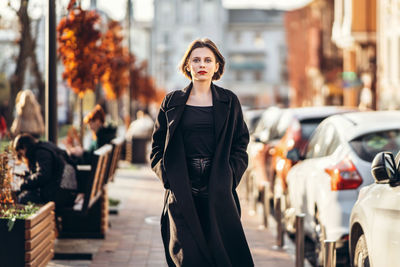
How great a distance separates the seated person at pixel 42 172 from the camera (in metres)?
8.25

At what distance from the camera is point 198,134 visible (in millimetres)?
5801

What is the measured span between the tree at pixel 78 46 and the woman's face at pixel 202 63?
7.79 metres

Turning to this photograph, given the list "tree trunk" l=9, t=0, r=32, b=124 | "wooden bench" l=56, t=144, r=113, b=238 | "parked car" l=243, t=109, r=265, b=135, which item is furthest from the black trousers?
"tree trunk" l=9, t=0, r=32, b=124

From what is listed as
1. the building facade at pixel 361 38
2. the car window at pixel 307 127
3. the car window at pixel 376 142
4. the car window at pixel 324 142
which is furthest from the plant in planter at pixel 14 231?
the building facade at pixel 361 38

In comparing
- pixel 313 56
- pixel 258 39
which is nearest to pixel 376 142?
pixel 313 56

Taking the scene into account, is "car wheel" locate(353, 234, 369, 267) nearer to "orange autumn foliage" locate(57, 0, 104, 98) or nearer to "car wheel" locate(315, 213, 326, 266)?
"car wheel" locate(315, 213, 326, 266)

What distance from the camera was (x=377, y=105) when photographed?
36844mm

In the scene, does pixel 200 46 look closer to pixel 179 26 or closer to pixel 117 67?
pixel 117 67

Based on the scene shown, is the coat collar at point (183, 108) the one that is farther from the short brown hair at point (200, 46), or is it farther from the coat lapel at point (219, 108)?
the short brown hair at point (200, 46)

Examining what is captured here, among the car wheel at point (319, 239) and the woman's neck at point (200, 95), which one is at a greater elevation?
the woman's neck at point (200, 95)

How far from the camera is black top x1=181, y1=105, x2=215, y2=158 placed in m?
5.79

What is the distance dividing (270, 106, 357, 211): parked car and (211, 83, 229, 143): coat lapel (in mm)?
5802

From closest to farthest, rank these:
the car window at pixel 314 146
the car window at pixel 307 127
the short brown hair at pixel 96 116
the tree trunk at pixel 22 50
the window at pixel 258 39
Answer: the car window at pixel 314 146 → the short brown hair at pixel 96 116 → the car window at pixel 307 127 → the tree trunk at pixel 22 50 → the window at pixel 258 39

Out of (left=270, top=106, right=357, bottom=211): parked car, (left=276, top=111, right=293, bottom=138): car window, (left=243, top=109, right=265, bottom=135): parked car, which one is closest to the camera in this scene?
(left=270, top=106, right=357, bottom=211): parked car
